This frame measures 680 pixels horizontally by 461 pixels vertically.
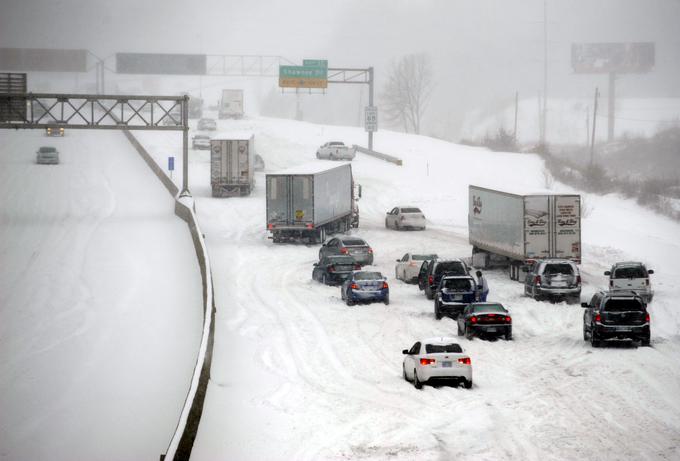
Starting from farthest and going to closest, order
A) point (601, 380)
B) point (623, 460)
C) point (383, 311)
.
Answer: point (383, 311) → point (601, 380) → point (623, 460)

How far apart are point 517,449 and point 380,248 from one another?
3357 centimetres

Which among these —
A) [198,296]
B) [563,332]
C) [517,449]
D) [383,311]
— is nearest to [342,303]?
[383,311]

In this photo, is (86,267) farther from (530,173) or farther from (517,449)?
(530,173)

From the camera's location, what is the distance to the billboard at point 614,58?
526 feet

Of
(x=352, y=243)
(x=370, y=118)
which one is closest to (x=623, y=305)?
(x=352, y=243)

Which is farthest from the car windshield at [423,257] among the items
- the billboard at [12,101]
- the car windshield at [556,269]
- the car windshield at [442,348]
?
the billboard at [12,101]

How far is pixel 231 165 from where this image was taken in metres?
→ 67.5

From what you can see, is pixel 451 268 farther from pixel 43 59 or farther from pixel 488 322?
pixel 43 59

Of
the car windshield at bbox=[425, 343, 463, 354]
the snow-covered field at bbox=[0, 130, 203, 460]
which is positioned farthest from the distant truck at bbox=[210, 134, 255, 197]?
the car windshield at bbox=[425, 343, 463, 354]

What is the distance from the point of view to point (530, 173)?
301 feet

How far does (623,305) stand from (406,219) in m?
31.6

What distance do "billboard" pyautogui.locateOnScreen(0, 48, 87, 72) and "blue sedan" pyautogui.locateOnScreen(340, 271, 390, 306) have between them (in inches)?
4890

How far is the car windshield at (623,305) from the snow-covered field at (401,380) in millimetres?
1074

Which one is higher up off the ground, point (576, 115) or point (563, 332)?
point (576, 115)
